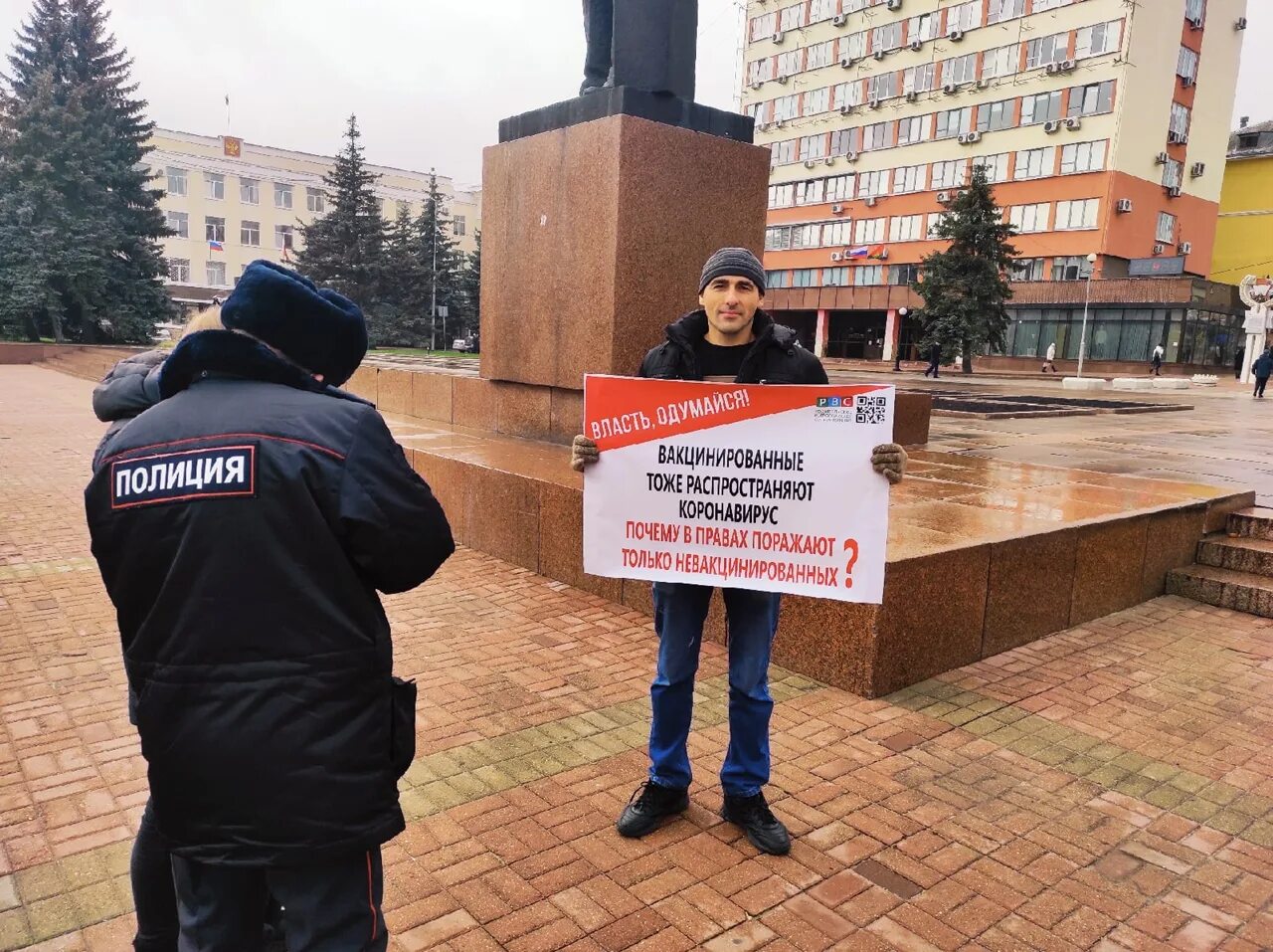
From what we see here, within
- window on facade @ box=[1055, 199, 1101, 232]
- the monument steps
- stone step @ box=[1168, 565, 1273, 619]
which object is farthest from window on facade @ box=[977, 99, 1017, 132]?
stone step @ box=[1168, 565, 1273, 619]

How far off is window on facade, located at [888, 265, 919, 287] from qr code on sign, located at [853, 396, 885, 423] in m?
56.2

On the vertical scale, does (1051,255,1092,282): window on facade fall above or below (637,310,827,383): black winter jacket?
above

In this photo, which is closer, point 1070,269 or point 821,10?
point 1070,269

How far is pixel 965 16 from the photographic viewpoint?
5431cm

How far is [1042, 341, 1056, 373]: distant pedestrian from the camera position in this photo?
45.9 metres

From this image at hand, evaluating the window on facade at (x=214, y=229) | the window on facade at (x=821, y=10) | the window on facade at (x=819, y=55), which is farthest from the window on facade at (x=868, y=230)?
the window on facade at (x=214, y=229)

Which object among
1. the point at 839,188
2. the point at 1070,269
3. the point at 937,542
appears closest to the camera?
the point at 937,542

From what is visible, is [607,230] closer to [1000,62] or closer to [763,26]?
[1000,62]

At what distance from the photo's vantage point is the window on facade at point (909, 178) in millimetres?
56812

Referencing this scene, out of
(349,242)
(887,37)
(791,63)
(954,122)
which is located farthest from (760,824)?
(791,63)

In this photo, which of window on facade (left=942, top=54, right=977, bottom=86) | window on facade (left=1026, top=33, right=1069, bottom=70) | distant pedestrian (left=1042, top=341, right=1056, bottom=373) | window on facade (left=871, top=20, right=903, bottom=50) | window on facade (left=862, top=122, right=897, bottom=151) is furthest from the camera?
window on facade (left=862, top=122, right=897, bottom=151)

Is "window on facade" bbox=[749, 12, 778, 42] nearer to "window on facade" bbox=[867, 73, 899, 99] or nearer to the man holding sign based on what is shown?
"window on facade" bbox=[867, 73, 899, 99]

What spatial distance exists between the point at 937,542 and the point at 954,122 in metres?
57.6

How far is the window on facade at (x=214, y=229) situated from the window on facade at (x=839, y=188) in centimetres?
4567
